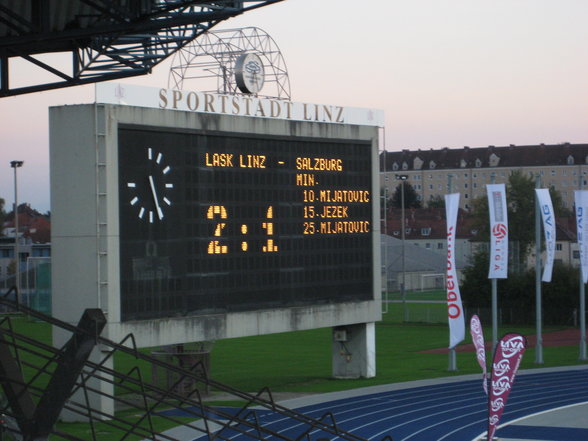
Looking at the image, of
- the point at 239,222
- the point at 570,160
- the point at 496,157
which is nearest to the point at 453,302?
the point at 239,222

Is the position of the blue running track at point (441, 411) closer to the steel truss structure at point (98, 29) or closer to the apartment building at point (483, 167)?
the steel truss structure at point (98, 29)

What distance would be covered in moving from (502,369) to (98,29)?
38.5 feet

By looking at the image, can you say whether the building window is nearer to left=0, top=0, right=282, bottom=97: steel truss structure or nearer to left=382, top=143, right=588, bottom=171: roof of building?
left=382, top=143, right=588, bottom=171: roof of building

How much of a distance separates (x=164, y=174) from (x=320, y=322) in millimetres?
8592

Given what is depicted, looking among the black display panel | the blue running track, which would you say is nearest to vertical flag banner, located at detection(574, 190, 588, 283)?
the blue running track

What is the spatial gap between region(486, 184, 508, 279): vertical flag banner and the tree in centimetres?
13535

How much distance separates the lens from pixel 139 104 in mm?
30141

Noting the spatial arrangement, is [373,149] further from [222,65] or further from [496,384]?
[496,384]

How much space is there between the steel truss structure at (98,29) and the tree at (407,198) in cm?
15924

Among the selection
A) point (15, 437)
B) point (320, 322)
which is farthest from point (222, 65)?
point (15, 437)

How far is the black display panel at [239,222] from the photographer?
96.1ft

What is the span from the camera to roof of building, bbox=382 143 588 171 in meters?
163

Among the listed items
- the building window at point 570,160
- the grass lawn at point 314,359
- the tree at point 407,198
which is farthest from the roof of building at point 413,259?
the tree at point 407,198

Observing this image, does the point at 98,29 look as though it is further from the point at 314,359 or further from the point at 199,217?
the point at 314,359
